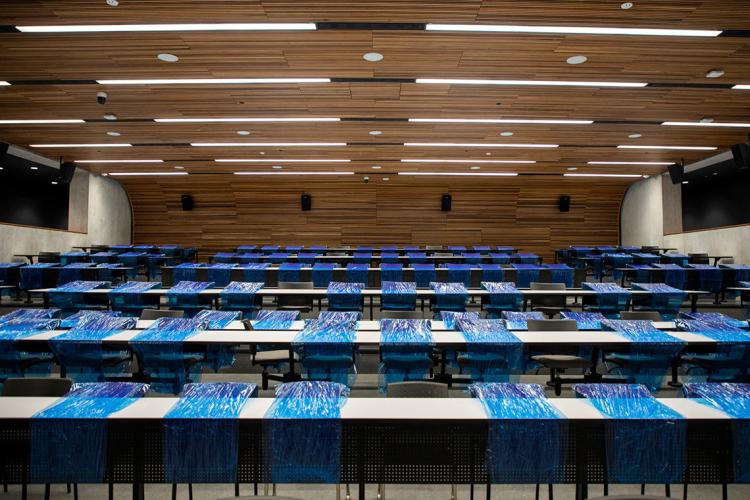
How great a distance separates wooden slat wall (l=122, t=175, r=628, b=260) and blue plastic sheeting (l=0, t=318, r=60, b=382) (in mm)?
14573

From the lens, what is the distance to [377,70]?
715cm

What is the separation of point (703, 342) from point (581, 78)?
454 centimetres

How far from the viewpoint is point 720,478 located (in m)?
2.56

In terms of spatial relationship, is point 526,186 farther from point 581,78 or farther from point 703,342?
point 703,342

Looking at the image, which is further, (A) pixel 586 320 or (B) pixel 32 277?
(B) pixel 32 277

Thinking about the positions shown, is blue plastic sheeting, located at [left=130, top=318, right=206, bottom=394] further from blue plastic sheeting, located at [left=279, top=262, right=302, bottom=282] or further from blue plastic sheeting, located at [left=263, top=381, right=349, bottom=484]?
blue plastic sheeting, located at [left=279, top=262, right=302, bottom=282]

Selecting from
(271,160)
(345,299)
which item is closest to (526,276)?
(345,299)

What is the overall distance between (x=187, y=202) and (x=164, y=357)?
16.2 meters

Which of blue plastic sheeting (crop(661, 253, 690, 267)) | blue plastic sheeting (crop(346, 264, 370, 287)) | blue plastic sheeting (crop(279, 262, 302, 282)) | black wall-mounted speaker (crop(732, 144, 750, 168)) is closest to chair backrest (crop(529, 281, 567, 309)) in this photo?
blue plastic sheeting (crop(346, 264, 370, 287))

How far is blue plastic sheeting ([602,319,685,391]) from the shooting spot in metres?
4.28

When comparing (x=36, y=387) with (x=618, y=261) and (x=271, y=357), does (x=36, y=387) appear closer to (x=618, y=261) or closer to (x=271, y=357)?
(x=271, y=357)

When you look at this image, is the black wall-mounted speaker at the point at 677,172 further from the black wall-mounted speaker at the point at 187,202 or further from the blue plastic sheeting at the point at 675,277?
the black wall-mounted speaker at the point at 187,202

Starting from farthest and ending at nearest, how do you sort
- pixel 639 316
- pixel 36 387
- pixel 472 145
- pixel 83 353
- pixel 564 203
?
pixel 564 203, pixel 472 145, pixel 639 316, pixel 83 353, pixel 36 387

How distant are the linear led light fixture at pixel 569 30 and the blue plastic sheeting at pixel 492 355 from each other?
11.4ft
